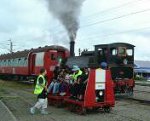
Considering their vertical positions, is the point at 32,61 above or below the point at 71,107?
above

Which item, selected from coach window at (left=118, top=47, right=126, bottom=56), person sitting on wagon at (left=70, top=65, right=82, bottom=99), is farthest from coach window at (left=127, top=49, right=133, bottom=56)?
person sitting on wagon at (left=70, top=65, right=82, bottom=99)

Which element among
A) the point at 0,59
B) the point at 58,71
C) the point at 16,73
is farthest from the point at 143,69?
the point at 58,71

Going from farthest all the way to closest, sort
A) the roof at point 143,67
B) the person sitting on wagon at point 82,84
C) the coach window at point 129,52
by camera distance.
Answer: the roof at point 143,67 → the coach window at point 129,52 → the person sitting on wagon at point 82,84

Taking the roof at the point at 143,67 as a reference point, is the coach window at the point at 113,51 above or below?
below

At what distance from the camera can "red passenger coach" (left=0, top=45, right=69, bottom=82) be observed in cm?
2772

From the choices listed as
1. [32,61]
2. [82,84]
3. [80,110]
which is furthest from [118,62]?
[32,61]

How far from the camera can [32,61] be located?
3428 cm

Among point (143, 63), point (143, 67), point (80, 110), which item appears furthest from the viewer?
point (143, 63)

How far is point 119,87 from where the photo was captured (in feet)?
74.1

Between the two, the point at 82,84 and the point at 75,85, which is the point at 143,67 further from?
the point at 82,84

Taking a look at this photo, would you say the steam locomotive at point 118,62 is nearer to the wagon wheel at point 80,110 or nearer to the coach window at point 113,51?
the coach window at point 113,51

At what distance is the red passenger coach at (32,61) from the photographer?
27.7m

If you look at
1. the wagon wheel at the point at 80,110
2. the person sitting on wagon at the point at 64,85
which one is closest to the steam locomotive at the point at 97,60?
the person sitting on wagon at the point at 64,85

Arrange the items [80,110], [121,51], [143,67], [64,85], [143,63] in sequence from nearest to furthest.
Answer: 1. [80,110]
2. [64,85]
3. [121,51]
4. [143,67]
5. [143,63]
